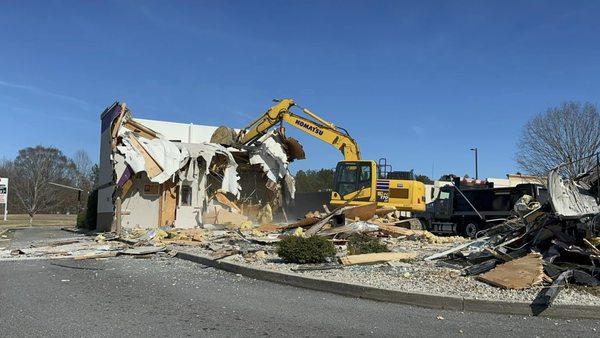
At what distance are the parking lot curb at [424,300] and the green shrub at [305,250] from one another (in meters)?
1.04

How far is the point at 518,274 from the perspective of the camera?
8.84 meters

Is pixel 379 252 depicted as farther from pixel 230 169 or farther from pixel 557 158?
pixel 557 158

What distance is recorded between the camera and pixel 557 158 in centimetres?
4081

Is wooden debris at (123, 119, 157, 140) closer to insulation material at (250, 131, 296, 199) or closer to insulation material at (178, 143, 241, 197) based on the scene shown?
insulation material at (178, 143, 241, 197)

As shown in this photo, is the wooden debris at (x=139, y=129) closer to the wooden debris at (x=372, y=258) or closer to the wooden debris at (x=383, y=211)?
the wooden debris at (x=383, y=211)

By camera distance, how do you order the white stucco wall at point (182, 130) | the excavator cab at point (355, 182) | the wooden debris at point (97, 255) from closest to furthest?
1. the wooden debris at point (97, 255)
2. the excavator cab at point (355, 182)
3. the white stucco wall at point (182, 130)

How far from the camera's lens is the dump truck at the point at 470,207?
76.5ft

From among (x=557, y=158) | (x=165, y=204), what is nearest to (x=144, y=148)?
(x=165, y=204)

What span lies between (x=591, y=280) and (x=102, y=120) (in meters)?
27.8

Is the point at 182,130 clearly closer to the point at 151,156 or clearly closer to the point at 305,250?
the point at 151,156

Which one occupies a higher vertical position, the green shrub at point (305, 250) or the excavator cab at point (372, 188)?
the excavator cab at point (372, 188)

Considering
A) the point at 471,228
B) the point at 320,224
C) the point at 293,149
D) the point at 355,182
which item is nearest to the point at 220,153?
the point at 293,149

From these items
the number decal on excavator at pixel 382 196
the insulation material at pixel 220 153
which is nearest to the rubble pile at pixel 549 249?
the number decal on excavator at pixel 382 196

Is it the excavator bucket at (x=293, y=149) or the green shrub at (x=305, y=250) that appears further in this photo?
the excavator bucket at (x=293, y=149)
